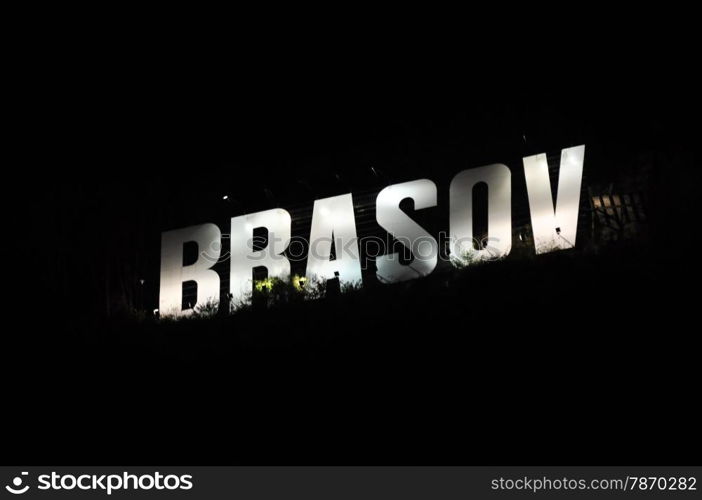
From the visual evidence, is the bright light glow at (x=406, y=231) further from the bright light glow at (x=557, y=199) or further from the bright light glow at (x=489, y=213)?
the bright light glow at (x=557, y=199)

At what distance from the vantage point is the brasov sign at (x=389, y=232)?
11312 mm

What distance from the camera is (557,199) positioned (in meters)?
11.3

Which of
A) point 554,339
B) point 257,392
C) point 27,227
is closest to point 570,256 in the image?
point 554,339

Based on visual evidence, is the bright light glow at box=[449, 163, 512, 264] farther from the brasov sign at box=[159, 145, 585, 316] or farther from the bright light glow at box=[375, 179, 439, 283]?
the bright light glow at box=[375, 179, 439, 283]

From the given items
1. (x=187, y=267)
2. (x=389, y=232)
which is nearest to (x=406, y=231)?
(x=389, y=232)

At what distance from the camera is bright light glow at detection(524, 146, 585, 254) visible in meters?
11.1

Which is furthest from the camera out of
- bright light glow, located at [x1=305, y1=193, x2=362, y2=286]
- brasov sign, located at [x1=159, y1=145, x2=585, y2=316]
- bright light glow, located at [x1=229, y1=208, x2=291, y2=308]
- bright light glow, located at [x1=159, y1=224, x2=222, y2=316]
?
bright light glow, located at [x1=159, y1=224, x2=222, y2=316]

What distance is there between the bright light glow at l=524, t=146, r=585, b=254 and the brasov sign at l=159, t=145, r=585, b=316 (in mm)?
15

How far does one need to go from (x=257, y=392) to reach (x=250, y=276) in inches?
199

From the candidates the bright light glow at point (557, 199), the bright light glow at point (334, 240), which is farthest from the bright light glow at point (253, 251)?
the bright light glow at point (557, 199)

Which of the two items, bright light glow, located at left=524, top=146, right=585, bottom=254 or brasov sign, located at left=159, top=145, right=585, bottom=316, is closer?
bright light glow, located at left=524, top=146, right=585, bottom=254

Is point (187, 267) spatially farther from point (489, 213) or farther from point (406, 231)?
point (489, 213)

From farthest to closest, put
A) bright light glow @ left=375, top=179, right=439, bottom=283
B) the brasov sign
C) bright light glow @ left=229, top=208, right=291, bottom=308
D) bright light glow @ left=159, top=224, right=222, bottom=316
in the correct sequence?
1. bright light glow @ left=159, top=224, right=222, bottom=316
2. bright light glow @ left=229, top=208, right=291, bottom=308
3. bright light glow @ left=375, top=179, right=439, bottom=283
4. the brasov sign

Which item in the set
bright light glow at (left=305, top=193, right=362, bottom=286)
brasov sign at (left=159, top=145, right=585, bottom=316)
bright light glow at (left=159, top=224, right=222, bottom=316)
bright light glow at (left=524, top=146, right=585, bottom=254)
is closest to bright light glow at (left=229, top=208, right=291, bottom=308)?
brasov sign at (left=159, top=145, right=585, bottom=316)
